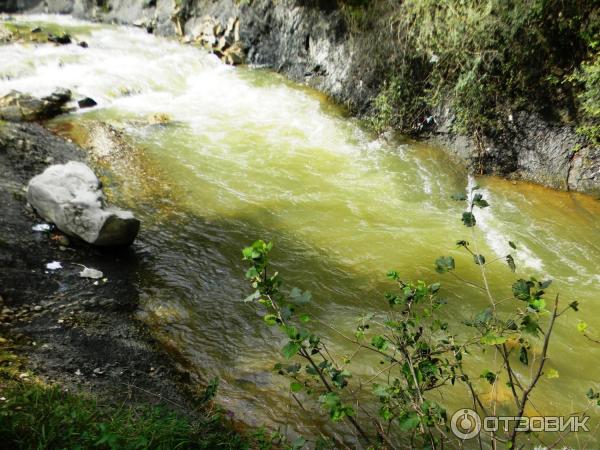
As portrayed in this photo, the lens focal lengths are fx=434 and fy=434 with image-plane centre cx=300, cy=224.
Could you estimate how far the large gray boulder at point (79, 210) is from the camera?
4.70 meters

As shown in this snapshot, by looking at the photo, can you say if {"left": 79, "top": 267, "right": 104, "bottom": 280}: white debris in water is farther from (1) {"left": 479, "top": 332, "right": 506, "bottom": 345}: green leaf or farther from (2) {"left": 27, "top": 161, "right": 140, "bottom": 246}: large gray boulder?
(1) {"left": 479, "top": 332, "right": 506, "bottom": 345}: green leaf

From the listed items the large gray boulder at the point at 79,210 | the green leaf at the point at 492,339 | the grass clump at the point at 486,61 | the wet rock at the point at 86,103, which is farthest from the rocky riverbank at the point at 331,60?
the green leaf at the point at 492,339

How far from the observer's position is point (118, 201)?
605 cm

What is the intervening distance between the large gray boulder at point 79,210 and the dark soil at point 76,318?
14 cm

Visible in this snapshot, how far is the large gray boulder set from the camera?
4695 mm

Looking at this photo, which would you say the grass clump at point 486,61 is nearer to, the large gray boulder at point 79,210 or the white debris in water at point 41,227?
the large gray boulder at point 79,210

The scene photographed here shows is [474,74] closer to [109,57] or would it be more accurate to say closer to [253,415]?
[253,415]

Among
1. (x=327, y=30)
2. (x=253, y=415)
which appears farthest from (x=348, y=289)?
(x=327, y=30)

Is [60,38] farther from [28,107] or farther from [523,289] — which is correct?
[523,289]

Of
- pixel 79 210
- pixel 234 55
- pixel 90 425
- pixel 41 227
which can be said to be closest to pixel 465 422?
pixel 90 425

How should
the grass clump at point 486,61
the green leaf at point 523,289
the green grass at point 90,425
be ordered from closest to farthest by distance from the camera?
the green leaf at point 523,289 → the green grass at point 90,425 → the grass clump at point 486,61

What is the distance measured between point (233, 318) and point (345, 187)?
349 centimetres

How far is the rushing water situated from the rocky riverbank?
41 cm

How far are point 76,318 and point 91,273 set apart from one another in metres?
0.73
